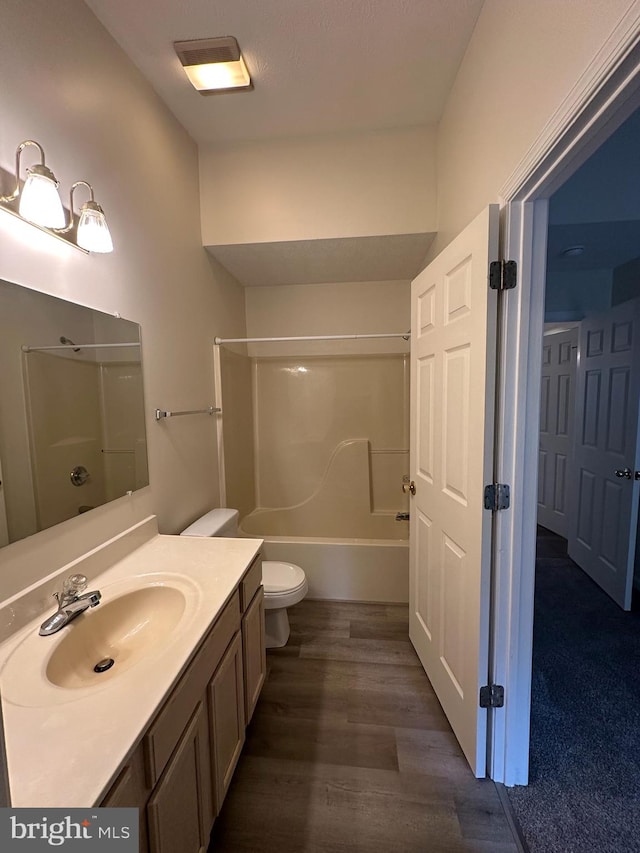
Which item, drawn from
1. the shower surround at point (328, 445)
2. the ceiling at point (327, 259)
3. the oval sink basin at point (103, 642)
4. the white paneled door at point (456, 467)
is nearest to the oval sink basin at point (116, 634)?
the oval sink basin at point (103, 642)

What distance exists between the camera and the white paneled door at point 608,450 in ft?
7.36

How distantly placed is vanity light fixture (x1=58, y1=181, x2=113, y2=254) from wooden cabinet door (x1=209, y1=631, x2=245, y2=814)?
143 cm

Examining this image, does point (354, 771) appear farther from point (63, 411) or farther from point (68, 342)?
point (68, 342)

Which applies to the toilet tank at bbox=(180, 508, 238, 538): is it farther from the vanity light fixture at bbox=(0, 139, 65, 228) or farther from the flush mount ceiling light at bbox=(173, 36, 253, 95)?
the flush mount ceiling light at bbox=(173, 36, 253, 95)

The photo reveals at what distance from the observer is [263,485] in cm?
313

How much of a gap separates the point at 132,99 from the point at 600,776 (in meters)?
3.28

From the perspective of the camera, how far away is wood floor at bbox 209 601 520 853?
112cm

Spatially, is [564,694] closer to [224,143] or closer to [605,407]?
[605,407]

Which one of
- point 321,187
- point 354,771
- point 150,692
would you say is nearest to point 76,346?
point 150,692

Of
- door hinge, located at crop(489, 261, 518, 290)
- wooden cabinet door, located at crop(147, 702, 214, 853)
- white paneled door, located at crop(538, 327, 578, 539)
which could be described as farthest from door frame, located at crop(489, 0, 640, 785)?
white paneled door, located at crop(538, 327, 578, 539)

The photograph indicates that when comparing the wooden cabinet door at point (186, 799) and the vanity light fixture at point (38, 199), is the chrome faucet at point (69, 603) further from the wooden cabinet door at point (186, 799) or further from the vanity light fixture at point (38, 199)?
the vanity light fixture at point (38, 199)

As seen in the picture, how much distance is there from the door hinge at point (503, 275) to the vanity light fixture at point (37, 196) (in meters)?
1.34

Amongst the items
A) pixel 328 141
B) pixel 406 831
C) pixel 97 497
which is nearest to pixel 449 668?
pixel 406 831

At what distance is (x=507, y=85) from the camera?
43.3 inches
